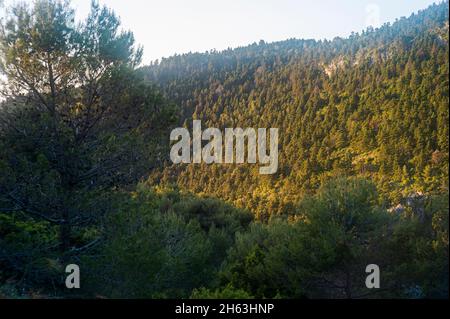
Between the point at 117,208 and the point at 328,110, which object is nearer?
the point at 117,208

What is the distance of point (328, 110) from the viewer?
9019 cm

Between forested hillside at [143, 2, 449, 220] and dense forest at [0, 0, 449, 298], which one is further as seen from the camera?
forested hillside at [143, 2, 449, 220]

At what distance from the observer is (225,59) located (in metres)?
148

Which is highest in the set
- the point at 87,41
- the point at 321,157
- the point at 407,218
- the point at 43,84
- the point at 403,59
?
the point at 403,59

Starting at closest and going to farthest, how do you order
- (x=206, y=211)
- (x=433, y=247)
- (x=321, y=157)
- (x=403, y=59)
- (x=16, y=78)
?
1. (x=16, y=78)
2. (x=433, y=247)
3. (x=206, y=211)
4. (x=321, y=157)
5. (x=403, y=59)

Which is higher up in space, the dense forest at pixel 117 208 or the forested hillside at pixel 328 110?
the forested hillside at pixel 328 110

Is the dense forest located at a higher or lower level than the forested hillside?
lower

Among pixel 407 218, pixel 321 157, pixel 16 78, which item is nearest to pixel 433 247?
pixel 407 218

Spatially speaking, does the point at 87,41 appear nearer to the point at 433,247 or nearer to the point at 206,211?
the point at 433,247

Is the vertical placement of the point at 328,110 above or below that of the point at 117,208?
above

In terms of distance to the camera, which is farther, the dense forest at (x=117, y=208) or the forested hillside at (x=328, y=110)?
the forested hillside at (x=328, y=110)

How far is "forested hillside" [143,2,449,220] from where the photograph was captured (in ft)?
210

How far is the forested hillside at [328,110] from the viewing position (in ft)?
210
